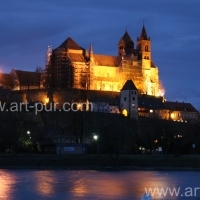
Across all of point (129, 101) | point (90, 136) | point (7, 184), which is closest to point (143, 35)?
point (129, 101)

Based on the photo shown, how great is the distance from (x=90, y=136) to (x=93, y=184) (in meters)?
38.7

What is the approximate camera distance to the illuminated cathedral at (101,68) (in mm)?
136625

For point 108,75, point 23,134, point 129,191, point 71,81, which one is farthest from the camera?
point 108,75

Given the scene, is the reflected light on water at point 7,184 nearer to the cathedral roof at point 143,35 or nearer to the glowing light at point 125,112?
the glowing light at point 125,112

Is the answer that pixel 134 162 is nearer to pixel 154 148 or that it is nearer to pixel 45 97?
pixel 154 148

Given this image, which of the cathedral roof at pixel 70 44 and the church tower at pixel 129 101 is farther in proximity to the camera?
the cathedral roof at pixel 70 44

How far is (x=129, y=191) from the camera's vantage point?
1610 inches

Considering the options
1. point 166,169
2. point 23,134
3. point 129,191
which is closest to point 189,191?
point 129,191

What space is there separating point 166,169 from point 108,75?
8531 centimetres

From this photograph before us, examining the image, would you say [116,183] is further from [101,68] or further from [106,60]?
[106,60]

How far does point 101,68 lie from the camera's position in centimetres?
14525

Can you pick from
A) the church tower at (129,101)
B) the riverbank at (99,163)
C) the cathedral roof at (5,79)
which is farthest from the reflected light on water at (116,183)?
the cathedral roof at (5,79)

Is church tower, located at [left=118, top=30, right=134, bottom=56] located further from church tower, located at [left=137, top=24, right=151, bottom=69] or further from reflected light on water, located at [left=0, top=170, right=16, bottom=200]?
reflected light on water, located at [left=0, top=170, right=16, bottom=200]

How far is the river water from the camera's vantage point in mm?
38500
